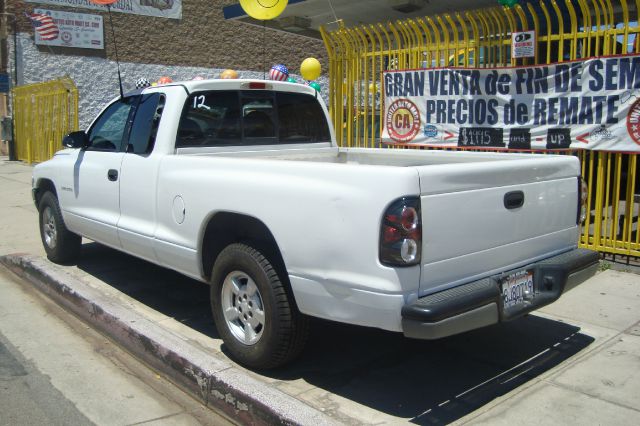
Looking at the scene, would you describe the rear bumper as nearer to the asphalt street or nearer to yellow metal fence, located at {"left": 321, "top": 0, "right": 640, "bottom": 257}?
the asphalt street

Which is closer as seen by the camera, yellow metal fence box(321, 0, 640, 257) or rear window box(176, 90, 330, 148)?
rear window box(176, 90, 330, 148)

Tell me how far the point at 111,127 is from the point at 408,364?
3.48 m

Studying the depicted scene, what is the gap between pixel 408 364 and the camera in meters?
4.23

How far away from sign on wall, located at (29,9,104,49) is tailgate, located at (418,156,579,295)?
72.2 feet

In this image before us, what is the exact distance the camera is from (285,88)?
545 centimetres

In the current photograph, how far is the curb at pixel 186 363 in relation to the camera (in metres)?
3.40

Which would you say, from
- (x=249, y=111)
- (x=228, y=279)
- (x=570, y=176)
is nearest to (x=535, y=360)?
(x=570, y=176)

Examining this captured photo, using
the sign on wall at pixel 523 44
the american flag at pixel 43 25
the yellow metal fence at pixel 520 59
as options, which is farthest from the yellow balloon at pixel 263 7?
the american flag at pixel 43 25

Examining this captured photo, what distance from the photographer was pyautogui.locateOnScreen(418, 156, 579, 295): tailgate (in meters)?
3.23

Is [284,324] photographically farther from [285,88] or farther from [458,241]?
[285,88]

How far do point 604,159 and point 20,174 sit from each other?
49.2 ft

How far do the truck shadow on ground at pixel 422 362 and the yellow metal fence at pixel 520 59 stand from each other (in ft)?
7.27

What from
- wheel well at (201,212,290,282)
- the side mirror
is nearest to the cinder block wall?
the side mirror

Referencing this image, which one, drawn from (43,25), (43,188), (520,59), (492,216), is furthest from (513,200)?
(43,25)
